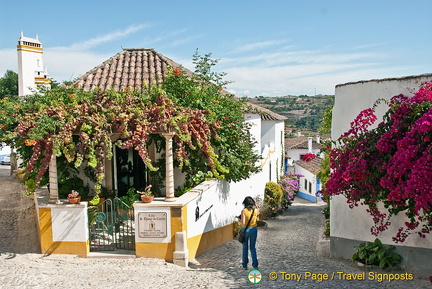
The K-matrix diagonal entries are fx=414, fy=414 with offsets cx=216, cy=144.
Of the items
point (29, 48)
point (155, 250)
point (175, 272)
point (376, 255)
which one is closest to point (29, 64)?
point (29, 48)

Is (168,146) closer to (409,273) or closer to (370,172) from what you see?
(370,172)

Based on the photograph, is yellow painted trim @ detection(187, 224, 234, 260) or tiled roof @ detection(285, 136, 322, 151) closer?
yellow painted trim @ detection(187, 224, 234, 260)

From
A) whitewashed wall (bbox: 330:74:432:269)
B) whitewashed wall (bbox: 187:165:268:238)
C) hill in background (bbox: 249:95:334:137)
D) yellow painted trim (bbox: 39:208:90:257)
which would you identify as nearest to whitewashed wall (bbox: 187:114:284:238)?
whitewashed wall (bbox: 187:165:268:238)

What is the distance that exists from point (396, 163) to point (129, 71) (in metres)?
9.67

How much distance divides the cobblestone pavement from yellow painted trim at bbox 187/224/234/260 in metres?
0.19

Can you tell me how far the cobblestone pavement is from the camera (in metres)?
6.72

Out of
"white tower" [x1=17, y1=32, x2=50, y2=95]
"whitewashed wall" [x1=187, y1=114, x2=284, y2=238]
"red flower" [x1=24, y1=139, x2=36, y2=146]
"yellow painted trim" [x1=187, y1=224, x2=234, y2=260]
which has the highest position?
"white tower" [x1=17, y1=32, x2=50, y2=95]

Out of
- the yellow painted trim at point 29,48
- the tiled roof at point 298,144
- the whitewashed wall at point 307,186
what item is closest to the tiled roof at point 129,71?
the yellow painted trim at point 29,48

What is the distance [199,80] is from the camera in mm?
12023

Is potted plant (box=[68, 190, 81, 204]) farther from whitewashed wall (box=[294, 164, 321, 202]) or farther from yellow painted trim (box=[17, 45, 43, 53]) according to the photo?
whitewashed wall (box=[294, 164, 321, 202])

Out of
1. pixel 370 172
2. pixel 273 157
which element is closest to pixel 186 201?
pixel 370 172

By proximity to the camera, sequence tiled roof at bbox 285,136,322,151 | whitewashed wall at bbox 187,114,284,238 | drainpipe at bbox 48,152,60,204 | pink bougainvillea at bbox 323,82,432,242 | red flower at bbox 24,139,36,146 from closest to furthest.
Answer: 1. pink bougainvillea at bbox 323,82,432,242
2. red flower at bbox 24,139,36,146
3. drainpipe at bbox 48,152,60,204
4. whitewashed wall at bbox 187,114,284,238
5. tiled roof at bbox 285,136,322,151

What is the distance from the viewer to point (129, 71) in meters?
13.5

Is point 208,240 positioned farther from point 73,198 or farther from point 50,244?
point 50,244
